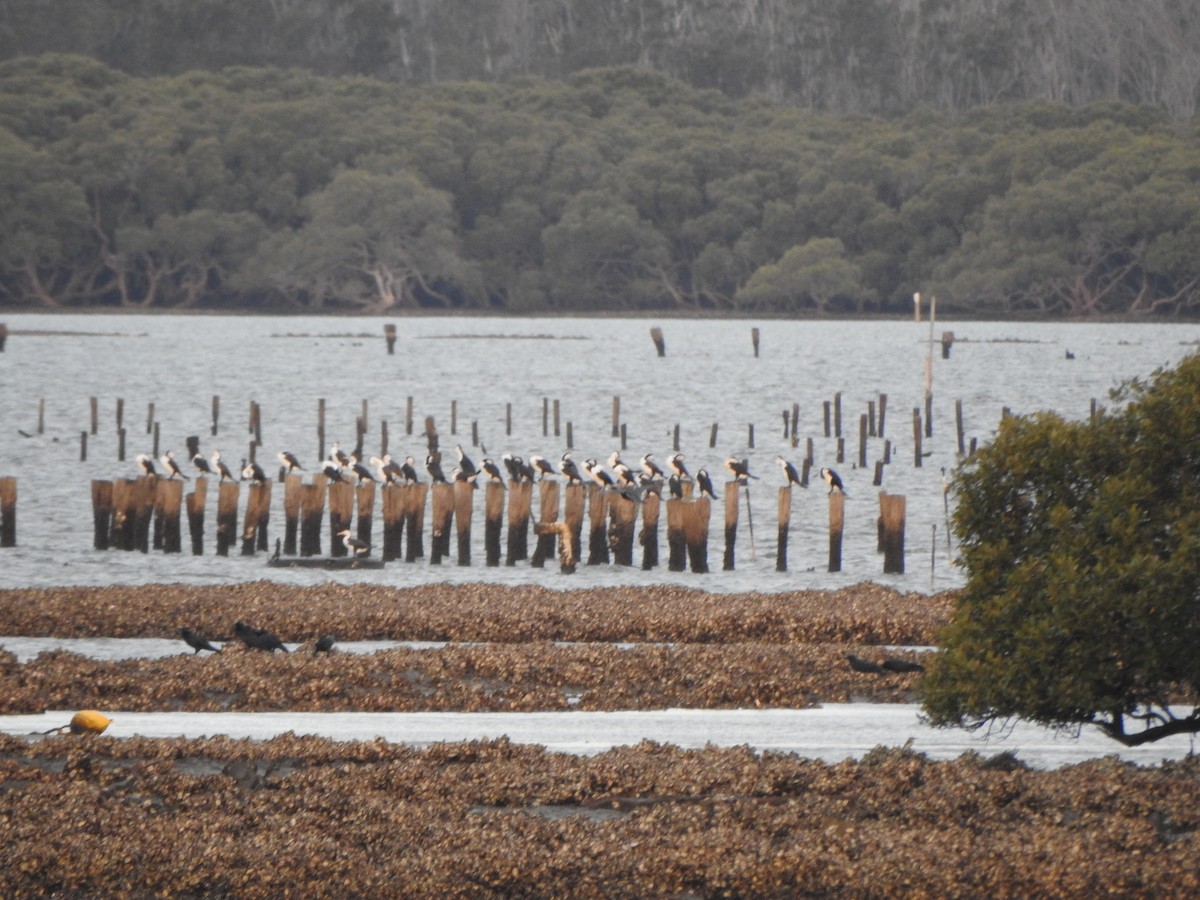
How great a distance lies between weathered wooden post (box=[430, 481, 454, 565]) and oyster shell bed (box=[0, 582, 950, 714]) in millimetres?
4899

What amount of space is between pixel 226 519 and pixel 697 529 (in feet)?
22.2

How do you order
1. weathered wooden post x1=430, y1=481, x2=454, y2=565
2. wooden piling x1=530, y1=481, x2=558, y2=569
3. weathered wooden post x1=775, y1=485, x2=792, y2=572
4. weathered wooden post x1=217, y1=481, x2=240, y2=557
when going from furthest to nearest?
weathered wooden post x1=217, y1=481, x2=240, y2=557 < weathered wooden post x1=430, y1=481, x2=454, y2=565 < weathered wooden post x1=775, y1=485, x2=792, y2=572 < wooden piling x1=530, y1=481, x2=558, y2=569

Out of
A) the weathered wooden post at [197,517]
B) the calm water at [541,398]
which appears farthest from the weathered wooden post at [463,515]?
the weathered wooden post at [197,517]

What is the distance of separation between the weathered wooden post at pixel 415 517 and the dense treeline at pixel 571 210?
76714 millimetres

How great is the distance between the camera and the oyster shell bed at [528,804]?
9.12m

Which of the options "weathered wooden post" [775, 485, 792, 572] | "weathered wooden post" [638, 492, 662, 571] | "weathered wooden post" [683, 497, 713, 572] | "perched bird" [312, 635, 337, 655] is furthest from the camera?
"weathered wooden post" [775, 485, 792, 572]

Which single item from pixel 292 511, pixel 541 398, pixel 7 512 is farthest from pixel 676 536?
pixel 541 398

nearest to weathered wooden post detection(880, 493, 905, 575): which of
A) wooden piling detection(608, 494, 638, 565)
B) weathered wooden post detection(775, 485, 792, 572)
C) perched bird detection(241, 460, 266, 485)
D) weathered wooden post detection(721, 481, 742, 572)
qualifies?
weathered wooden post detection(775, 485, 792, 572)

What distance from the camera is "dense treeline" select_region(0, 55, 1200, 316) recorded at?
10169cm

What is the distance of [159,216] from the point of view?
108m

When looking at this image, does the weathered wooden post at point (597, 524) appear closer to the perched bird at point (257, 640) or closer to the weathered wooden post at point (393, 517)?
the weathered wooden post at point (393, 517)

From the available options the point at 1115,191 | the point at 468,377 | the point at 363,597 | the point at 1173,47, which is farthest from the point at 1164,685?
the point at 1173,47

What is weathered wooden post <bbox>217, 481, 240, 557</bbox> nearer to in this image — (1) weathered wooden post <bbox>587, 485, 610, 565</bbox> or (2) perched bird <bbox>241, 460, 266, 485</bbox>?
(2) perched bird <bbox>241, 460, 266, 485</bbox>

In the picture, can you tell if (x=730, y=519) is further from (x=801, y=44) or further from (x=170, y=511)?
(x=801, y=44)
